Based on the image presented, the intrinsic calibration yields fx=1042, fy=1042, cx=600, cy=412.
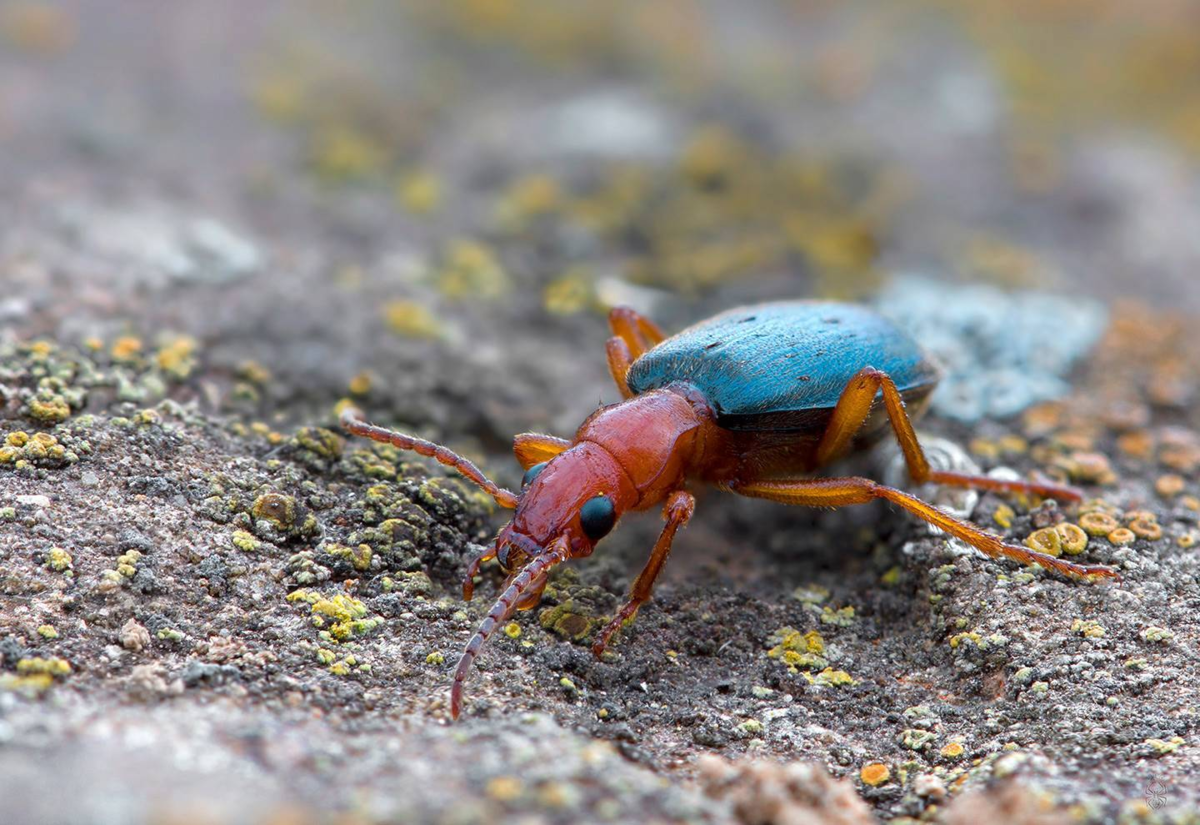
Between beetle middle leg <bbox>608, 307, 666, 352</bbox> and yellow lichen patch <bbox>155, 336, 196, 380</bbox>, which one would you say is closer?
yellow lichen patch <bbox>155, 336, 196, 380</bbox>

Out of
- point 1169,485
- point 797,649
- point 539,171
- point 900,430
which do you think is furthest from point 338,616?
point 539,171

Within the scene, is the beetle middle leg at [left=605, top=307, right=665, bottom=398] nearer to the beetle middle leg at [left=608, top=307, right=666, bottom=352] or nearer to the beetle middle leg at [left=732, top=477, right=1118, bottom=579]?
the beetle middle leg at [left=608, top=307, right=666, bottom=352]

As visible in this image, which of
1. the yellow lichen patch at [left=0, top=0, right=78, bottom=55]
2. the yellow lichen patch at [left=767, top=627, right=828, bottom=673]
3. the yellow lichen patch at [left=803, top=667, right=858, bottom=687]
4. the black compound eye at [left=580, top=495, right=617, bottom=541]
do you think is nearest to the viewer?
the yellow lichen patch at [left=803, top=667, right=858, bottom=687]

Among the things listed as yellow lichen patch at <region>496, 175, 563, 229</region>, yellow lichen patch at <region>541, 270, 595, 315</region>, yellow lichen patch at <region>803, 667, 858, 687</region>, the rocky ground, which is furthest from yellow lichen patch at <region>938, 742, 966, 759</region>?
yellow lichen patch at <region>496, 175, 563, 229</region>

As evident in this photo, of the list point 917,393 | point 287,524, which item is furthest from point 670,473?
point 287,524

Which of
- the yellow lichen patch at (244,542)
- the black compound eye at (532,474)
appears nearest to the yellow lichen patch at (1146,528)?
the black compound eye at (532,474)

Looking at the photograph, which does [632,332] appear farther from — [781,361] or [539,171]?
[539,171]

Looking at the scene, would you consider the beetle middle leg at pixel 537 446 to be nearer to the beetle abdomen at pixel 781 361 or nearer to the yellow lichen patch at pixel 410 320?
the beetle abdomen at pixel 781 361
